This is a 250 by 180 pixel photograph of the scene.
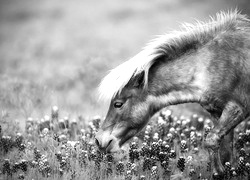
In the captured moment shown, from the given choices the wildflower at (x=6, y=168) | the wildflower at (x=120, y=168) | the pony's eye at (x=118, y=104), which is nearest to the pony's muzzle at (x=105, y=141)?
the wildflower at (x=120, y=168)

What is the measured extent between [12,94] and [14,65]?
263 inches

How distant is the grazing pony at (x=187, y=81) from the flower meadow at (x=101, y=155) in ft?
1.27

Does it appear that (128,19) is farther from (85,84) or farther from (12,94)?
(12,94)

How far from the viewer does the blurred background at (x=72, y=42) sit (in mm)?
10742

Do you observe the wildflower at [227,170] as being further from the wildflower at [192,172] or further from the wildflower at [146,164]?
the wildflower at [146,164]

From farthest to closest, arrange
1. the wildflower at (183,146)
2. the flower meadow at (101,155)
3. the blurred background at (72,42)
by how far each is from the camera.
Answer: the blurred background at (72,42), the wildflower at (183,146), the flower meadow at (101,155)

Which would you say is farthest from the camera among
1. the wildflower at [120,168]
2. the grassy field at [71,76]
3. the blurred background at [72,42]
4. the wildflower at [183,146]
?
the blurred background at [72,42]

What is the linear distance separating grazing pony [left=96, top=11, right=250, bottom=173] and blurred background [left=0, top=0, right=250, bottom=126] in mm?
2758

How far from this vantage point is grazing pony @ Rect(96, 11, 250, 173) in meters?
6.69

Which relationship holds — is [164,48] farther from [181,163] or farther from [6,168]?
[6,168]

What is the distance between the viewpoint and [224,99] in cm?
668

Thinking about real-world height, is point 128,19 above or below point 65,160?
below

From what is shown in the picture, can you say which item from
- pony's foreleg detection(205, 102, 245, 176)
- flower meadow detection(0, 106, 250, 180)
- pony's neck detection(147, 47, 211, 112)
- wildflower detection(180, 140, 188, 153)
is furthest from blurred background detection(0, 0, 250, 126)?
pony's foreleg detection(205, 102, 245, 176)

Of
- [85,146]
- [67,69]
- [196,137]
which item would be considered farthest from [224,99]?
[67,69]
